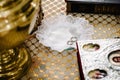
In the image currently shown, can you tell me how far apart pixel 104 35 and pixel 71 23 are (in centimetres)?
16

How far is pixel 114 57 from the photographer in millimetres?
969

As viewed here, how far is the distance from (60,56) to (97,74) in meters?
0.20

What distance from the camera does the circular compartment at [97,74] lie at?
92 cm

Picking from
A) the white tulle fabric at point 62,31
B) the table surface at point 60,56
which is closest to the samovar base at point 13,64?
the table surface at point 60,56

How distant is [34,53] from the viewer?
42.9 inches

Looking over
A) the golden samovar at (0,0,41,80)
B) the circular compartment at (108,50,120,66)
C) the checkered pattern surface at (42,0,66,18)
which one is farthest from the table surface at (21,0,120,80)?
the golden samovar at (0,0,41,80)

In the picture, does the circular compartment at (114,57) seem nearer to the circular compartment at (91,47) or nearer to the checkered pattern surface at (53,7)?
the circular compartment at (91,47)

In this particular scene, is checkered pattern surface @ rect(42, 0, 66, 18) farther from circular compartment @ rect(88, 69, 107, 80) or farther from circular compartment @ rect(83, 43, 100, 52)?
circular compartment @ rect(88, 69, 107, 80)

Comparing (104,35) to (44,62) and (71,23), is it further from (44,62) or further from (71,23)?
(44,62)

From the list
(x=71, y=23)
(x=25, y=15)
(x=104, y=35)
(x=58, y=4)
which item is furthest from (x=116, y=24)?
(x=25, y=15)

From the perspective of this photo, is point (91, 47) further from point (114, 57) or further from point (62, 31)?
point (62, 31)

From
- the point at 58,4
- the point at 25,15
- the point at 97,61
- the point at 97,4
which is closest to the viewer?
the point at 25,15

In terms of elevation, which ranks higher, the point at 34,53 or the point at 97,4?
the point at 97,4

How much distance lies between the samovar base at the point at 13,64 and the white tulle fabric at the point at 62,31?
0.43 ft
